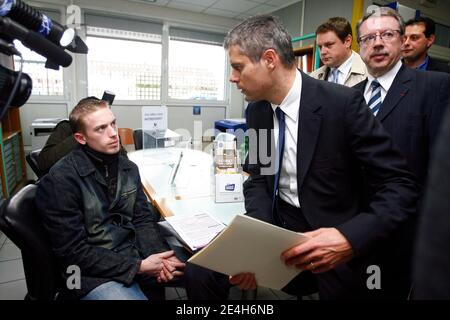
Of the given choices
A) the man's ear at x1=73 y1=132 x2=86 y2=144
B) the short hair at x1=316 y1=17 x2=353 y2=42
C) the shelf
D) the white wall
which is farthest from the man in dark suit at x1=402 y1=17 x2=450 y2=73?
the white wall

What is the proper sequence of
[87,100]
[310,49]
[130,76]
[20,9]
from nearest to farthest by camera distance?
[20,9]
[87,100]
[310,49]
[130,76]

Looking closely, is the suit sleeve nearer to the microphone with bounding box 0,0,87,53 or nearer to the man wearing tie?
the microphone with bounding box 0,0,87,53

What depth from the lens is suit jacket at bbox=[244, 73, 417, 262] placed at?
0.88 metres

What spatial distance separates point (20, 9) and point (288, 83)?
84 centimetres

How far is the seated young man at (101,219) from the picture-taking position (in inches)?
46.6

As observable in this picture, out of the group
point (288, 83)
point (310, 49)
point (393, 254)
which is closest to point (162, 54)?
point (310, 49)

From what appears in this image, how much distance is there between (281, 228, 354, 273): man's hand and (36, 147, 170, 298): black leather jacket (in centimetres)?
75

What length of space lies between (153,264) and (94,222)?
0.34 meters

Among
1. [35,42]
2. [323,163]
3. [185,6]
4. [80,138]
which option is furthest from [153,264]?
[185,6]

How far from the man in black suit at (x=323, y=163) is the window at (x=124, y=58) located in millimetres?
4297

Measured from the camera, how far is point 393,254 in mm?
1301

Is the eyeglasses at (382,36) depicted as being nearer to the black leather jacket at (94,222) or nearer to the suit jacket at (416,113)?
the suit jacket at (416,113)
